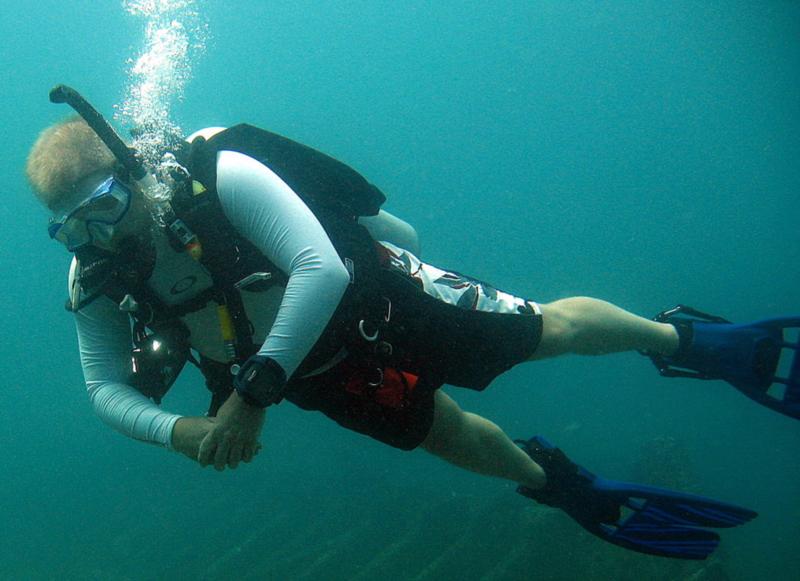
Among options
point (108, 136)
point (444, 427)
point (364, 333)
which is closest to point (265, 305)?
point (364, 333)

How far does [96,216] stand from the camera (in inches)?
74.0

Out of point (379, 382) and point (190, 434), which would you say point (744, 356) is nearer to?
point (379, 382)

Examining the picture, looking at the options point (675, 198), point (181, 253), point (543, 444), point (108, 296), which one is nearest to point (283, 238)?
point (181, 253)

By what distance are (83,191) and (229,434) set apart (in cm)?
107

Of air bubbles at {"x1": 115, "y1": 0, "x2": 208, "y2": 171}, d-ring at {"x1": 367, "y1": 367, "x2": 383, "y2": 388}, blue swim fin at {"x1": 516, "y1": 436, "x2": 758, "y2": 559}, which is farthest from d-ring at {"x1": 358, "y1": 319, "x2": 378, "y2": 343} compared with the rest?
blue swim fin at {"x1": 516, "y1": 436, "x2": 758, "y2": 559}

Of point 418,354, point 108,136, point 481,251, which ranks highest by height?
point 481,251

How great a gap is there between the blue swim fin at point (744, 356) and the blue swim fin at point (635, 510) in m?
0.71

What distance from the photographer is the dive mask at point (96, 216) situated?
1.88m

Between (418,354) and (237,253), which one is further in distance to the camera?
(418,354)

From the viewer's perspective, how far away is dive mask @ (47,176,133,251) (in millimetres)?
1876

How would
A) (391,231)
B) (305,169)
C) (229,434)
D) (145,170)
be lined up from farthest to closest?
1. (391,231)
2. (305,169)
3. (145,170)
4. (229,434)

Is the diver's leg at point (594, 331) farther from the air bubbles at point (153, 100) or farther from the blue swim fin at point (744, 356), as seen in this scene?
the air bubbles at point (153, 100)

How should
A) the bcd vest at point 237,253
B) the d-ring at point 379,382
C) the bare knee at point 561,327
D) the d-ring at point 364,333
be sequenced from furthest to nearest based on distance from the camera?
the bare knee at point 561,327 < the d-ring at point 379,382 < the d-ring at point 364,333 < the bcd vest at point 237,253

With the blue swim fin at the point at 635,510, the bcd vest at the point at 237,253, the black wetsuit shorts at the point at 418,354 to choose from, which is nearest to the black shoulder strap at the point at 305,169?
the bcd vest at the point at 237,253
